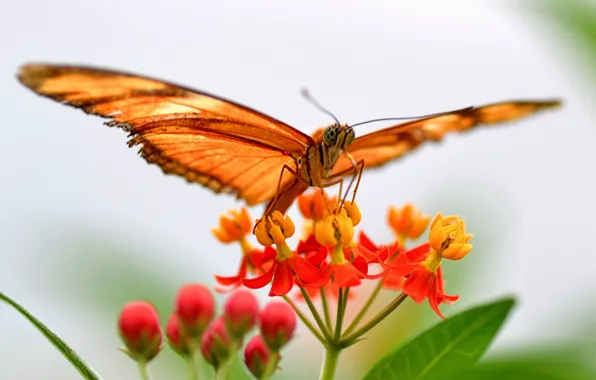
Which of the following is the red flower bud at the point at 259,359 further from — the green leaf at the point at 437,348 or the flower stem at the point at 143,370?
the green leaf at the point at 437,348

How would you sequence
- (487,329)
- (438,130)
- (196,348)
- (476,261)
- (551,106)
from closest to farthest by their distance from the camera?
1. (487,329)
2. (196,348)
3. (551,106)
4. (438,130)
5. (476,261)

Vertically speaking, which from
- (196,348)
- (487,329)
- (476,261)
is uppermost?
(476,261)

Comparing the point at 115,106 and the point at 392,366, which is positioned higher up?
the point at 115,106

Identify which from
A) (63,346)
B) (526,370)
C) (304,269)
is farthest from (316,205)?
(526,370)

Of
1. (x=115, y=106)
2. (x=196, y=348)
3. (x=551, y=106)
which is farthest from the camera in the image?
(x=551, y=106)

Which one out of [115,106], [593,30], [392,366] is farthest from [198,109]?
[593,30]

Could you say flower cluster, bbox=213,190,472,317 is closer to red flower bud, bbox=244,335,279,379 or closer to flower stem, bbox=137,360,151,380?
red flower bud, bbox=244,335,279,379

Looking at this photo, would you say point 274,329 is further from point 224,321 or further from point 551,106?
point 551,106
